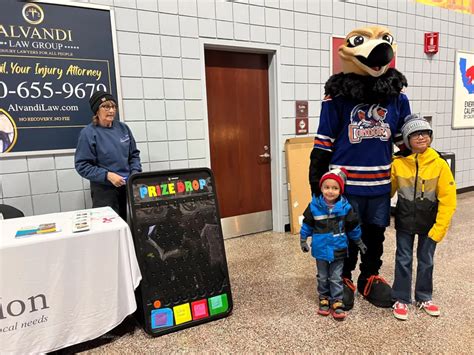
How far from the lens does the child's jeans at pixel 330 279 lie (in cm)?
202

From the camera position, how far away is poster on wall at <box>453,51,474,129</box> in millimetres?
4770

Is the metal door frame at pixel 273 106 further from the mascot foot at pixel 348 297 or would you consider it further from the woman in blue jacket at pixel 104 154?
the mascot foot at pixel 348 297

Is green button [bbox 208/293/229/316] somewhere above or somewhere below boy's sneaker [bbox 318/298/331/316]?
above

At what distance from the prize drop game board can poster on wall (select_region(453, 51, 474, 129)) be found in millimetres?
4305

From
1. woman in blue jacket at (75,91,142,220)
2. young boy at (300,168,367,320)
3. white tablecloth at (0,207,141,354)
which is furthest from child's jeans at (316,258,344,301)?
woman in blue jacket at (75,91,142,220)

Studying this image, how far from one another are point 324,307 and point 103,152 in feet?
5.57

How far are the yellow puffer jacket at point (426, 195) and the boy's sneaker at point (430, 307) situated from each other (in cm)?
42

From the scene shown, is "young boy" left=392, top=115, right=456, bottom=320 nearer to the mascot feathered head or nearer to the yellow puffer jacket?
the yellow puffer jacket

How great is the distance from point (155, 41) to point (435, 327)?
272 centimetres

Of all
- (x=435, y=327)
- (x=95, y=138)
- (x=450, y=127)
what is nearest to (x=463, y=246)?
(x=435, y=327)

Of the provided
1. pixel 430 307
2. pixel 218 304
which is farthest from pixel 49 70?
pixel 430 307

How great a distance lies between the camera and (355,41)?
199 cm

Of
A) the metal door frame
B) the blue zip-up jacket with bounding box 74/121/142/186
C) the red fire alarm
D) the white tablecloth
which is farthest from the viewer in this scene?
the red fire alarm

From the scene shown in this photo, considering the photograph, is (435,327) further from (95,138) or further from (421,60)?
(421,60)
